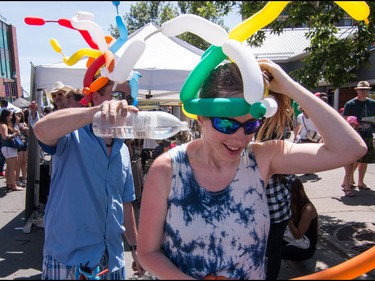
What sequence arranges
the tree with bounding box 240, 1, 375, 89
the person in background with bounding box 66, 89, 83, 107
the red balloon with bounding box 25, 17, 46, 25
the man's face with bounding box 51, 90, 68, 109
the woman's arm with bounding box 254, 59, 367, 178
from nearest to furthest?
1. the woman's arm with bounding box 254, 59, 367, 178
2. the red balloon with bounding box 25, 17, 46, 25
3. the person in background with bounding box 66, 89, 83, 107
4. the man's face with bounding box 51, 90, 68, 109
5. the tree with bounding box 240, 1, 375, 89

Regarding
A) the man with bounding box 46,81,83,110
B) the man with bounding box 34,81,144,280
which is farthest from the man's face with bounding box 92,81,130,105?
the man with bounding box 46,81,83,110

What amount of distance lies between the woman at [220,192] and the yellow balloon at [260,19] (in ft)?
0.39

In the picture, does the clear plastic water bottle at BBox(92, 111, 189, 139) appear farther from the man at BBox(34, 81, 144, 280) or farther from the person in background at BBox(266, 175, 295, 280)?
the person in background at BBox(266, 175, 295, 280)

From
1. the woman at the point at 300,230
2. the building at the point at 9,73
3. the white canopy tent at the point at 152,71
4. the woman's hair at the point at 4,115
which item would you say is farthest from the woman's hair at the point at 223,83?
the building at the point at 9,73

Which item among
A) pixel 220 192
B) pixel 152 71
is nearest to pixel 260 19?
pixel 220 192

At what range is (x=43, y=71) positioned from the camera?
5.63 m

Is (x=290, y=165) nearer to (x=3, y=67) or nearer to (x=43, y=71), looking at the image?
(x=43, y=71)

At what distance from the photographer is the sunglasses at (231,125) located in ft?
4.76

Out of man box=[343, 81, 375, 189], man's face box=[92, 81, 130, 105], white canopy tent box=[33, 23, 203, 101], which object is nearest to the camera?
man's face box=[92, 81, 130, 105]

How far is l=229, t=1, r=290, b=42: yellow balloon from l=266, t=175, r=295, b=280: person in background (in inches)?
79.6

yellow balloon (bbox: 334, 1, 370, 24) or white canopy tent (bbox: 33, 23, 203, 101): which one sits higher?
yellow balloon (bbox: 334, 1, 370, 24)

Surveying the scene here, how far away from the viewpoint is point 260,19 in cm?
146

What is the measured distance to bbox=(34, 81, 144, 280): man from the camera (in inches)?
79.0

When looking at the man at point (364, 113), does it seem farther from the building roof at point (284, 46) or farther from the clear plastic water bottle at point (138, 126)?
the building roof at point (284, 46)
